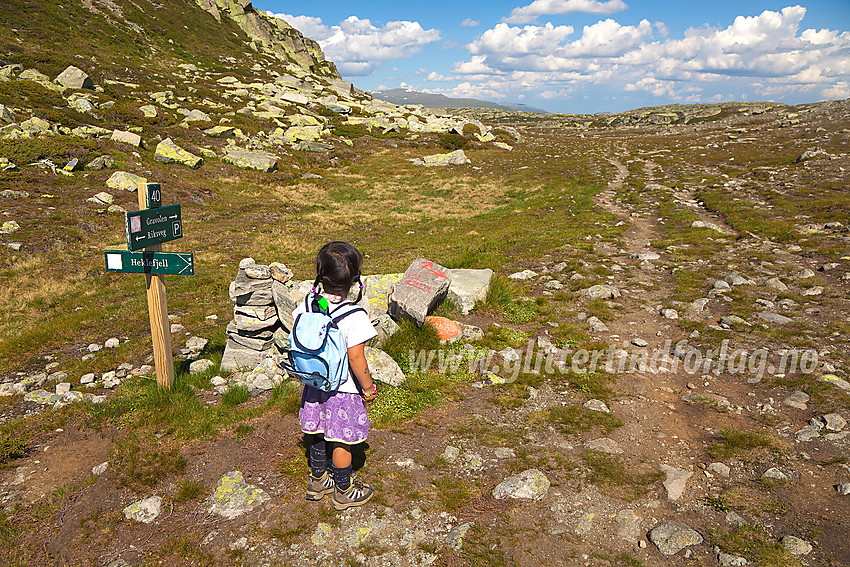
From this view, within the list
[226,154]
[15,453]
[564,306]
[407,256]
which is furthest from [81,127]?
[564,306]

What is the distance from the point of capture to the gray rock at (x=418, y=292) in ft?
29.5

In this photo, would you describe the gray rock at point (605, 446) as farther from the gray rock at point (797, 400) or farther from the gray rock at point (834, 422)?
the gray rock at point (797, 400)

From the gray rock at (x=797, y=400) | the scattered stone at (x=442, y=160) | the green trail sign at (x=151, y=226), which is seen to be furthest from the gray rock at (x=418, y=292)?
the scattered stone at (x=442, y=160)

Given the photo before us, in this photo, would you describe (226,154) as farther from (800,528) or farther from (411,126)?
(800,528)

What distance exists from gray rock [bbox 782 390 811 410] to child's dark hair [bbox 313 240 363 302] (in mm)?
7454

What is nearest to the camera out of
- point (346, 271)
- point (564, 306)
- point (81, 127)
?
point (346, 271)

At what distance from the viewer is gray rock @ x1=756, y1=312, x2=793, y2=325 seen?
9508 mm

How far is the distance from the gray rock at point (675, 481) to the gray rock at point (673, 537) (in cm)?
55

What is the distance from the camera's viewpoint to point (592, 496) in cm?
511

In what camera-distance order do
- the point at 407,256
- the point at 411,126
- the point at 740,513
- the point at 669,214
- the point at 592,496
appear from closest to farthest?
the point at 740,513 → the point at 592,496 → the point at 407,256 → the point at 669,214 → the point at 411,126

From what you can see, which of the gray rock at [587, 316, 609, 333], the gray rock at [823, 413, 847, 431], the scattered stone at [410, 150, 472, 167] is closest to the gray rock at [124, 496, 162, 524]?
the gray rock at [587, 316, 609, 333]

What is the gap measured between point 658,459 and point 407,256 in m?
13.2

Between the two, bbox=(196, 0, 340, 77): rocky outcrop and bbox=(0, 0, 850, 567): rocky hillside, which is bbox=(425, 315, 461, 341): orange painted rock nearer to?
bbox=(0, 0, 850, 567): rocky hillside

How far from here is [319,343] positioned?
418cm
